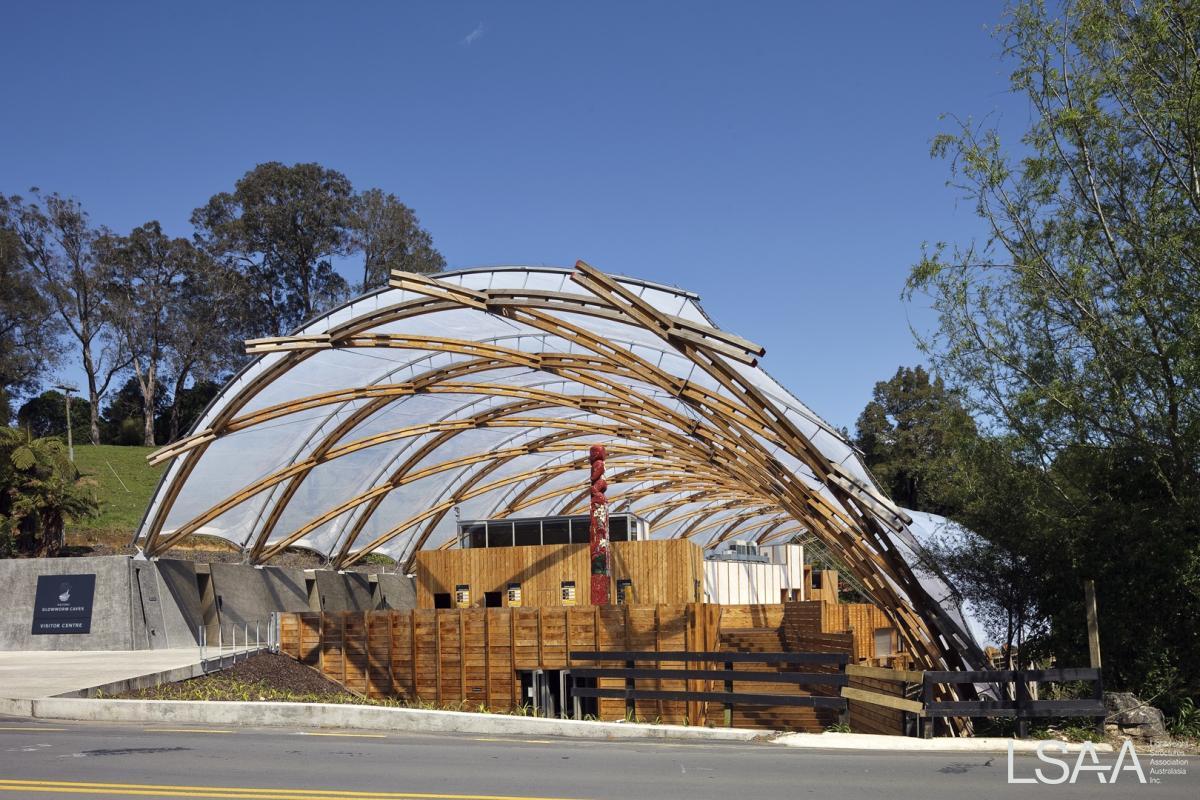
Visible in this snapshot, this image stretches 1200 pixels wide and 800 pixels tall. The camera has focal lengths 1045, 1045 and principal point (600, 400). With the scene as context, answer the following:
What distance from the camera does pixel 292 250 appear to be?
232 ft

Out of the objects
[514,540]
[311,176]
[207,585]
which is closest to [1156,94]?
[514,540]

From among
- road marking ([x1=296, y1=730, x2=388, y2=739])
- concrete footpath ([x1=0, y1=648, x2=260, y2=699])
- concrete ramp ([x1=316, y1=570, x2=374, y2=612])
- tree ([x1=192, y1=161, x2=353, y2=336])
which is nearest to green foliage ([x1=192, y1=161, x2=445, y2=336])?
tree ([x1=192, y1=161, x2=353, y2=336])

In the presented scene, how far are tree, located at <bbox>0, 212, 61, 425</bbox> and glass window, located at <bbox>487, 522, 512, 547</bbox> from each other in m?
41.1

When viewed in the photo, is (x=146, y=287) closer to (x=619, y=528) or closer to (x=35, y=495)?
(x=35, y=495)

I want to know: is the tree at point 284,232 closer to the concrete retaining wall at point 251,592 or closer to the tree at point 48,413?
the tree at point 48,413

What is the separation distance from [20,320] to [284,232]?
56.6 feet

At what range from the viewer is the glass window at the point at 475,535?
38469 millimetres

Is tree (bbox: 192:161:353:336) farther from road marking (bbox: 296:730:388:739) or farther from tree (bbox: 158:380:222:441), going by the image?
road marking (bbox: 296:730:388:739)

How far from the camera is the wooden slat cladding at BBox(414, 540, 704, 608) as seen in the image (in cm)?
3284

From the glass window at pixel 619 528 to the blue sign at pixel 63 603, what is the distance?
16592 mm

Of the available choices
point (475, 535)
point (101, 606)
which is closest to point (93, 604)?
point (101, 606)

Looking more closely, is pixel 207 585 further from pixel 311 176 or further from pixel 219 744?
pixel 311 176

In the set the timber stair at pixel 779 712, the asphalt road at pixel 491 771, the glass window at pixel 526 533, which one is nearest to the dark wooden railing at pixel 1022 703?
the asphalt road at pixel 491 771

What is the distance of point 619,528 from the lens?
121ft
